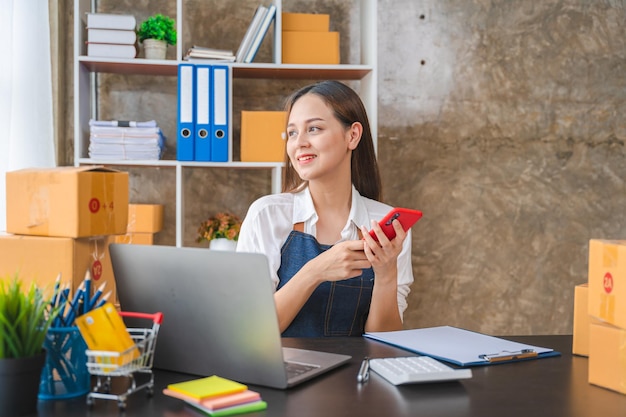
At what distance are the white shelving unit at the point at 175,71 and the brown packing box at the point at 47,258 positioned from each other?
4.96ft

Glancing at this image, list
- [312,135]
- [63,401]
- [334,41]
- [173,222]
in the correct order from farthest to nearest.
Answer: [173,222] → [334,41] → [312,135] → [63,401]

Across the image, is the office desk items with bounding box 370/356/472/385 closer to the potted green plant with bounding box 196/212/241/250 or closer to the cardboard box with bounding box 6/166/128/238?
the cardboard box with bounding box 6/166/128/238

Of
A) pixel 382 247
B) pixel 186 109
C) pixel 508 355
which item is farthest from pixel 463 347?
pixel 186 109

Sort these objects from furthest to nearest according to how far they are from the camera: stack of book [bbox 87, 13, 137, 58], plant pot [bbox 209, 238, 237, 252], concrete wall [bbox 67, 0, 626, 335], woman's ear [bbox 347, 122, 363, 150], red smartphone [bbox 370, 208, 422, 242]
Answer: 1. concrete wall [bbox 67, 0, 626, 335]
2. plant pot [bbox 209, 238, 237, 252]
3. stack of book [bbox 87, 13, 137, 58]
4. woman's ear [bbox 347, 122, 363, 150]
5. red smartphone [bbox 370, 208, 422, 242]

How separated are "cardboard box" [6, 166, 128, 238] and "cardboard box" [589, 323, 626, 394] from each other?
36.7 inches

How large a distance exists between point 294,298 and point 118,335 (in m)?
0.82

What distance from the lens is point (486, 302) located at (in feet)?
11.2

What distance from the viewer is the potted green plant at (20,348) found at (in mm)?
904

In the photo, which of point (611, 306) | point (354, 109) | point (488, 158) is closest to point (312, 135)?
point (354, 109)

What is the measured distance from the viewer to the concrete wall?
3.31 m

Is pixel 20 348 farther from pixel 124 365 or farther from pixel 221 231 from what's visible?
pixel 221 231

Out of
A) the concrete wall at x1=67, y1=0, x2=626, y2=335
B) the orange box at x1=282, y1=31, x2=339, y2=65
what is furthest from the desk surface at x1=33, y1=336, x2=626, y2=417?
the concrete wall at x1=67, y1=0, x2=626, y2=335

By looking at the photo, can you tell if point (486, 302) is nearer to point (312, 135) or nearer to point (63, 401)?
point (312, 135)

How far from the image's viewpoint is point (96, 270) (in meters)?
1.29
